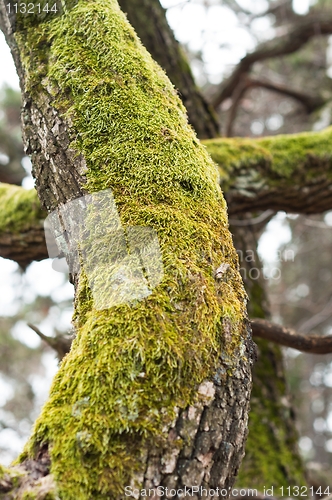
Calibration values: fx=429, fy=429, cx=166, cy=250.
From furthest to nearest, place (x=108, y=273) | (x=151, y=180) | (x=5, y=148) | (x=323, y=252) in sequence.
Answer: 1. (x=323, y=252)
2. (x=5, y=148)
3. (x=151, y=180)
4. (x=108, y=273)

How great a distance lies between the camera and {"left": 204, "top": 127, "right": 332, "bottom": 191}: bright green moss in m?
2.59

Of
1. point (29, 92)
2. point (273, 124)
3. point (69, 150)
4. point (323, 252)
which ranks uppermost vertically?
point (273, 124)

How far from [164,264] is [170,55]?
8.68ft

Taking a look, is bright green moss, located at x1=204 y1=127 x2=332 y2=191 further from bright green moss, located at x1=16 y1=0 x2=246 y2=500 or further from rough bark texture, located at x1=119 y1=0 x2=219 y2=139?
bright green moss, located at x1=16 y1=0 x2=246 y2=500

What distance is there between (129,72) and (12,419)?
8199 mm

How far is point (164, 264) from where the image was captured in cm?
106

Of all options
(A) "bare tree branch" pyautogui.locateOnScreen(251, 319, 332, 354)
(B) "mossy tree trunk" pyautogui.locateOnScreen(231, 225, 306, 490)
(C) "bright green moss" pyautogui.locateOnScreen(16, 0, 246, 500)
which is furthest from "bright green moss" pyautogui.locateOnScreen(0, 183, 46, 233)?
(B) "mossy tree trunk" pyautogui.locateOnScreen(231, 225, 306, 490)

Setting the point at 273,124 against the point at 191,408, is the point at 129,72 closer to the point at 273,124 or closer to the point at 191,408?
the point at 191,408

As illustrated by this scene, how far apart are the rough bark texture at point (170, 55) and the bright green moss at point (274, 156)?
0.64 metres

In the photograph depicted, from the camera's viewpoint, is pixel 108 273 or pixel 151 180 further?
pixel 151 180

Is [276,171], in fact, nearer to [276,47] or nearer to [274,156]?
[274,156]

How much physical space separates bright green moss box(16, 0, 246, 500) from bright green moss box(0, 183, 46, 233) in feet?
3.48

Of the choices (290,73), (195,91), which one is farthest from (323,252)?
(195,91)

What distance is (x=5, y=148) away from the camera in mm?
4660
